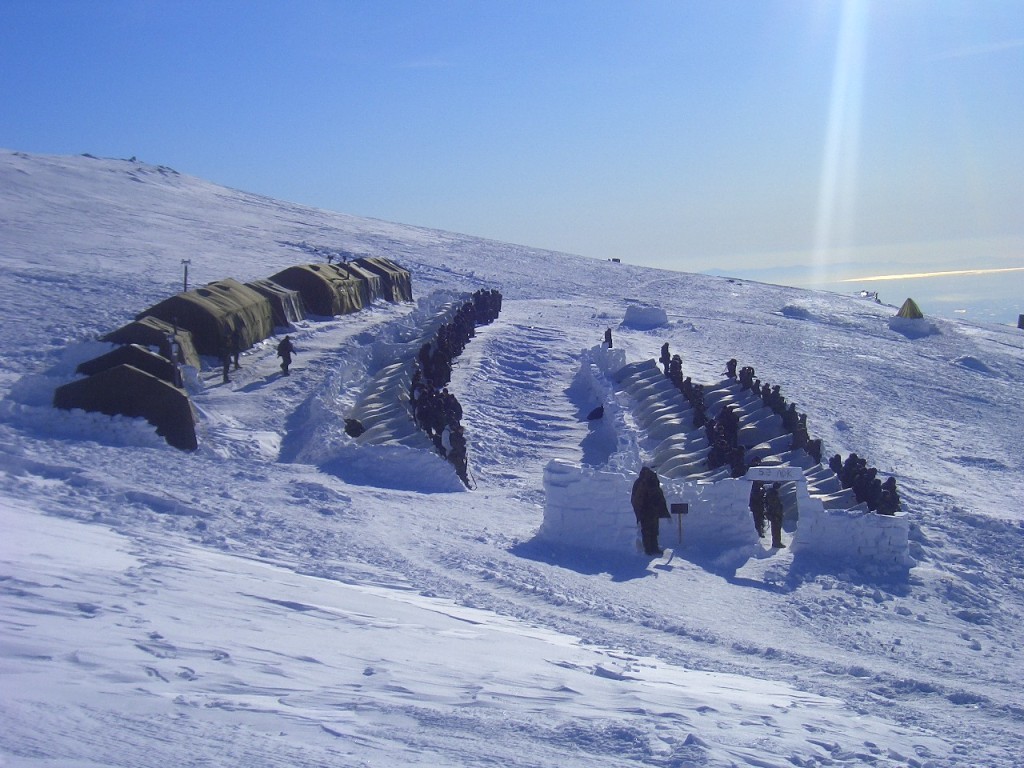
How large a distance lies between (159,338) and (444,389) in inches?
195

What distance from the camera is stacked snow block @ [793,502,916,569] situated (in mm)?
11031

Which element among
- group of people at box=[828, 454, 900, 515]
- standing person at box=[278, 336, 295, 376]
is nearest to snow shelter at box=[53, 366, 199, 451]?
standing person at box=[278, 336, 295, 376]

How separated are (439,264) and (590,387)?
2619 cm

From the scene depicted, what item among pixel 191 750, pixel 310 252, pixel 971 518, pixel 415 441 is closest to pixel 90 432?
pixel 415 441

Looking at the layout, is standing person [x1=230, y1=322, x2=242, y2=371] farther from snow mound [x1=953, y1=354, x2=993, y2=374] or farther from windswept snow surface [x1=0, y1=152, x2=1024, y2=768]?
snow mound [x1=953, y1=354, x2=993, y2=374]

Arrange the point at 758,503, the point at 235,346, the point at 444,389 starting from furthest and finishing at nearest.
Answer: the point at 235,346, the point at 444,389, the point at 758,503

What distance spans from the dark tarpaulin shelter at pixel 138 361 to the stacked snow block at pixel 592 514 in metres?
6.83

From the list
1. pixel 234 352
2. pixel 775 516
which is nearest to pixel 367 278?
pixel 234 352

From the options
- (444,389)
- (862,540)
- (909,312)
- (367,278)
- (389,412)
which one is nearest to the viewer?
(862,540)

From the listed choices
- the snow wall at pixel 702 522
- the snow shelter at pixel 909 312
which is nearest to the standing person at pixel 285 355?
the snow wall at pixel 702 522

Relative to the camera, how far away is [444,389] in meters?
18.4

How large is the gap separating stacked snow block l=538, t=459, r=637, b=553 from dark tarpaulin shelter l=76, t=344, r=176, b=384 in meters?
6.83

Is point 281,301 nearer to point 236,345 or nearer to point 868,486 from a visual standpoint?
point 236,345

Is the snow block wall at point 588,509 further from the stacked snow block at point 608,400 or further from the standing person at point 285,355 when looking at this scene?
the standing person at point 285,355
